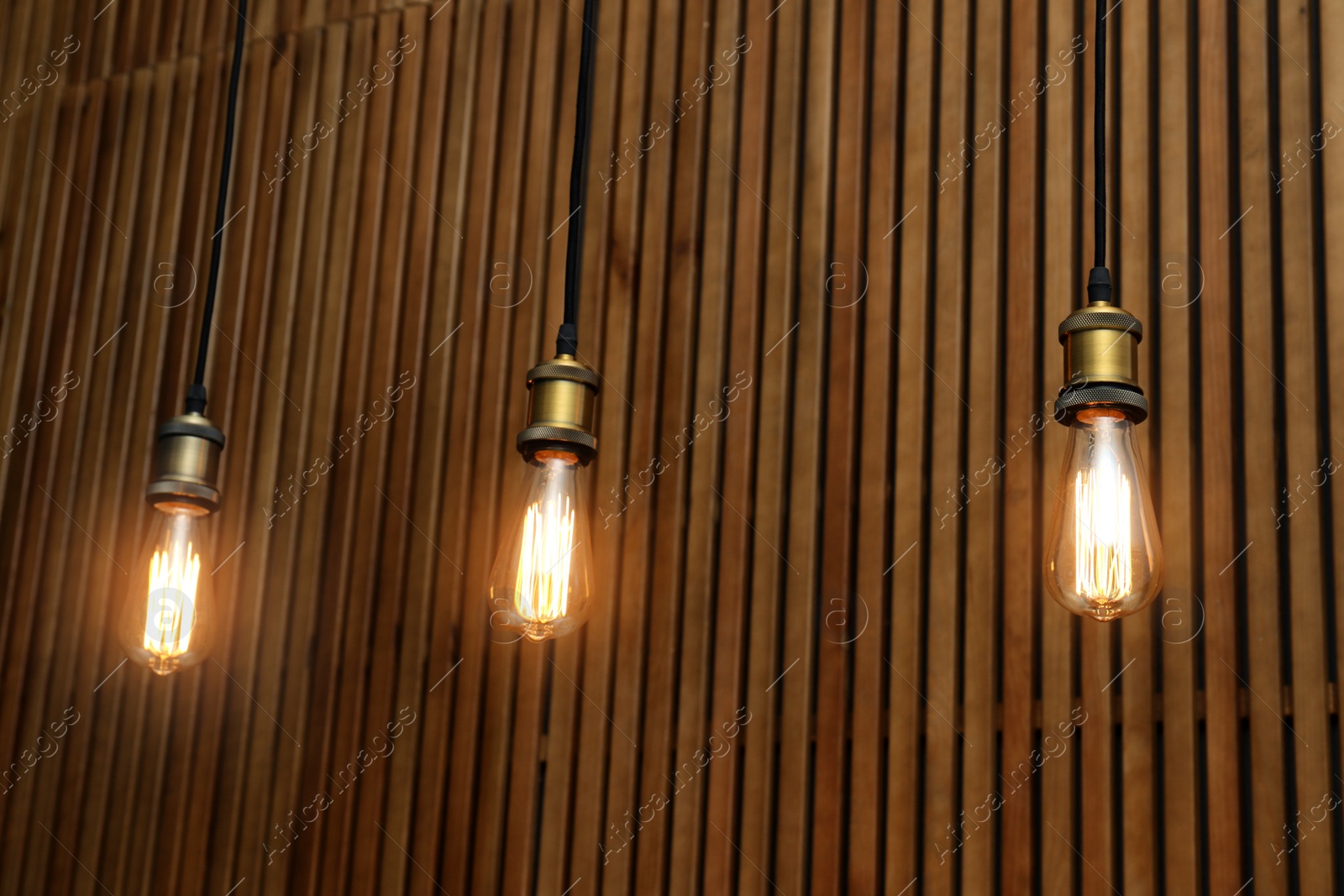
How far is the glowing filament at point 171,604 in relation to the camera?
241 centimetres

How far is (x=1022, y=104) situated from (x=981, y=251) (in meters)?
0.33

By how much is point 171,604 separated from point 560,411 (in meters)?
0.78

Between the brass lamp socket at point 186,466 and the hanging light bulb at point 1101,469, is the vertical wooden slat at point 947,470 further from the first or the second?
the brass lamp socket at point 186,466

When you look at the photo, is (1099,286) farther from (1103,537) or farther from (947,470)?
(947,470)

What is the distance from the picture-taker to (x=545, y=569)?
6.96ft

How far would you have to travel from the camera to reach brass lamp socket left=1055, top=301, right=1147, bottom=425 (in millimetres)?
1947

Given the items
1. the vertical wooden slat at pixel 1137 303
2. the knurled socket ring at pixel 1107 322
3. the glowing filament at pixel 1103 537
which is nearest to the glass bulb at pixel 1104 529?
the glowing filament at pixel 1103 537

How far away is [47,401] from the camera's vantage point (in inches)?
149

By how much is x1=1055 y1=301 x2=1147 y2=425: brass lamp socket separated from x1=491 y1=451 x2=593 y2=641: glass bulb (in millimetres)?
687

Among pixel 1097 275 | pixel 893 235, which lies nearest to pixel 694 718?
pixel 893 235

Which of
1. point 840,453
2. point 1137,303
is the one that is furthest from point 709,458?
point 1137,303

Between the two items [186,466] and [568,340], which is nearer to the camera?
[568,340]

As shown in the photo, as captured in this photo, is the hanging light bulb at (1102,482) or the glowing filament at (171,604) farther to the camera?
the glowing filament at (171,604)

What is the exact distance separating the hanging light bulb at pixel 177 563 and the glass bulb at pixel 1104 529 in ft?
4.39
